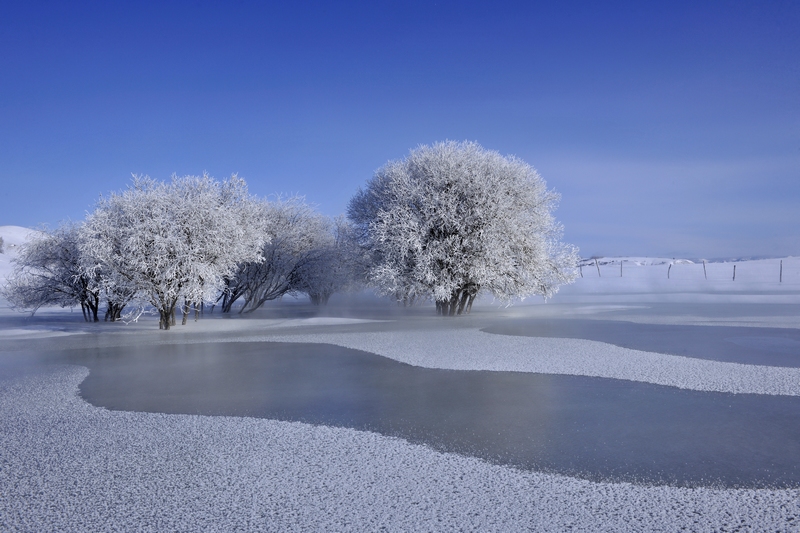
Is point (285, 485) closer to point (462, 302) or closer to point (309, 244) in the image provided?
point (462, 302)

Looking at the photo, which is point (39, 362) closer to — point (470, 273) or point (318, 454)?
point (318, 454)

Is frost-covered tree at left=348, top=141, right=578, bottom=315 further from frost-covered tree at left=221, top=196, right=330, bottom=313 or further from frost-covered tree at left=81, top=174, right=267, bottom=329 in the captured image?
frost-covered tree at left=81, top=174, right=267, bottom=329

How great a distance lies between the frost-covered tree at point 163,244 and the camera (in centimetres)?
1933

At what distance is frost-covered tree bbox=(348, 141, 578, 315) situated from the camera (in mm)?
24953

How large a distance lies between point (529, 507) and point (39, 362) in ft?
41.3

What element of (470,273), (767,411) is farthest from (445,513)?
(470,273)

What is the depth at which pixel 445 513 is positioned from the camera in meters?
4.64

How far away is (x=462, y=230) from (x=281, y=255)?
1053 centimetres

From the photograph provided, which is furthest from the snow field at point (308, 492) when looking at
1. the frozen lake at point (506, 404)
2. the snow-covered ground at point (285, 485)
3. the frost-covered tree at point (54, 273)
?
the frost-covered tree at point (54, 273)

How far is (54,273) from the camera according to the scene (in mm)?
25828

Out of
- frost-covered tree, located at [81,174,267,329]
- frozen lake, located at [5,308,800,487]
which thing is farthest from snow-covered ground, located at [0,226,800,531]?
frost-covered tree, located at [81,174,267,329]

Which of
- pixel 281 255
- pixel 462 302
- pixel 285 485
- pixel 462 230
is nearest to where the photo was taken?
pixel 285 485

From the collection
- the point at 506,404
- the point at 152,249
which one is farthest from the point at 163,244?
the point at 506,404

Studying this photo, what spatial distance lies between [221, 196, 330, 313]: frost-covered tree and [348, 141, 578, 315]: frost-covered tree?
188 inches
